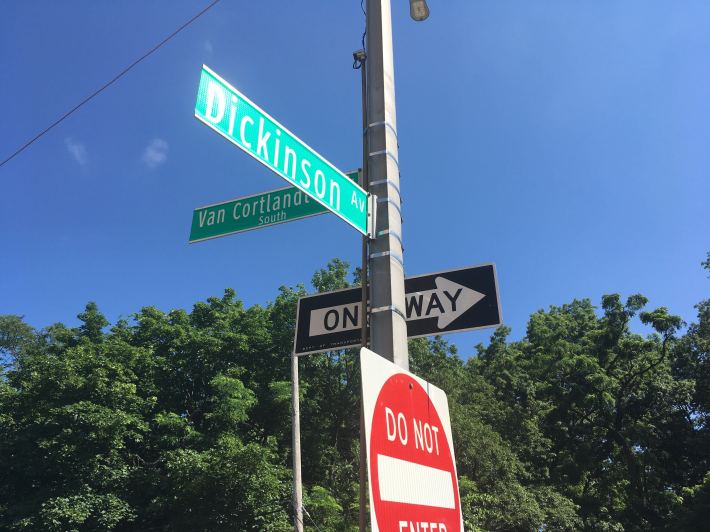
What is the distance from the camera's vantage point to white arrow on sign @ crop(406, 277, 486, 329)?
124 inches

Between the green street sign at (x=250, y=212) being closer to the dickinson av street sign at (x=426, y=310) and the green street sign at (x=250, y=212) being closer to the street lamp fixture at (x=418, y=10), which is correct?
the dickinson av street sign at (x=426, y=310)

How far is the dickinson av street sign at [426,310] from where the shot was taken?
10.3 ft

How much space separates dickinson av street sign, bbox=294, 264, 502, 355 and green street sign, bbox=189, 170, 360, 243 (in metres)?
0.60

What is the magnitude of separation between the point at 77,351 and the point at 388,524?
21.4 metres

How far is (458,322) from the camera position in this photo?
3115 mm

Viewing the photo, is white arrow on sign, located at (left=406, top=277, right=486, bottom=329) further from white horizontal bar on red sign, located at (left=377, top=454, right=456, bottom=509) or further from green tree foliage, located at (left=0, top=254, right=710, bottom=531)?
green tree foliage, located at (left=0, top=254, right=710, bottom=531)

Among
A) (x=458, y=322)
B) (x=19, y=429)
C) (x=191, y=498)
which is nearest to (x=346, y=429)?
(x=191, y=498)

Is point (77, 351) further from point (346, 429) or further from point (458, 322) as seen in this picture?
point (458, 322)

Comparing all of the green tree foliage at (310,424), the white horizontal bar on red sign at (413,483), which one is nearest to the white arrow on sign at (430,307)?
the white horizontal bar on red sign at (413,483)

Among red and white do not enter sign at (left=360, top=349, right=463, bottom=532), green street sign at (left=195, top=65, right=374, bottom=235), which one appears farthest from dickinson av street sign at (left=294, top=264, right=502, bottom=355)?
red and white do not enter sign at (left=360, top=349, right=463, bottom=532)

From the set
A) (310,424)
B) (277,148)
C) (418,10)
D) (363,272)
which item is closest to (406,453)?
(363,272)

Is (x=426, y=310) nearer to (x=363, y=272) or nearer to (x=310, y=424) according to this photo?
(x=363, y=272)

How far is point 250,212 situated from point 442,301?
4.58ft

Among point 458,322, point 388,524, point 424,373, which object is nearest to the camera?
point 388,524
